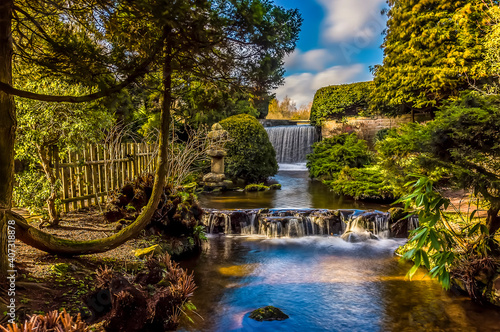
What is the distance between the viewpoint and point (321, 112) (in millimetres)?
21469

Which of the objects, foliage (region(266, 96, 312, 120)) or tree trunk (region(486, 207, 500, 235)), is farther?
foliage (region(266, 96, 312, 120))

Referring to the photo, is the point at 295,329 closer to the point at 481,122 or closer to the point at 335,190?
the point at 481,122

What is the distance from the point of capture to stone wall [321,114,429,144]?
61.1 ft

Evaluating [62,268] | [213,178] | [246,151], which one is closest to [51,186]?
[62,268]

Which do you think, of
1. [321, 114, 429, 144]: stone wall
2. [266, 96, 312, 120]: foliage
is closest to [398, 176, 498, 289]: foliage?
[321, 114, 429, 144]: stone wall

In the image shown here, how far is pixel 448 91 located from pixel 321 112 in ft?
25.4

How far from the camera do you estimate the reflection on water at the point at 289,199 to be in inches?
413

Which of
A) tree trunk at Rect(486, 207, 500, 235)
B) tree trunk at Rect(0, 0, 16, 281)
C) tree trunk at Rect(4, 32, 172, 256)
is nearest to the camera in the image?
tree trunk at Rect(0, 0, 16, 281)

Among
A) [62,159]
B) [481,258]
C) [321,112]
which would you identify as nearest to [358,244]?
[481,258]

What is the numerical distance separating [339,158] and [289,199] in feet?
15.0

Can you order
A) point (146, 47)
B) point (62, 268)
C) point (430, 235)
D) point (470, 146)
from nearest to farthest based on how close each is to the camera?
point (430, 235) < point (146, 47) < point (62, 268) < point (470, 146)

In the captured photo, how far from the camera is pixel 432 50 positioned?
565 inches

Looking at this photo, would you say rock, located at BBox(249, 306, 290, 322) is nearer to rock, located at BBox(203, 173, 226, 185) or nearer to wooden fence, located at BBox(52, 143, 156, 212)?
wooden fence, located at BBox(52, 143, 156, 212)

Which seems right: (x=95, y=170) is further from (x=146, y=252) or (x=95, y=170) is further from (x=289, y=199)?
(x=289, y=199)
